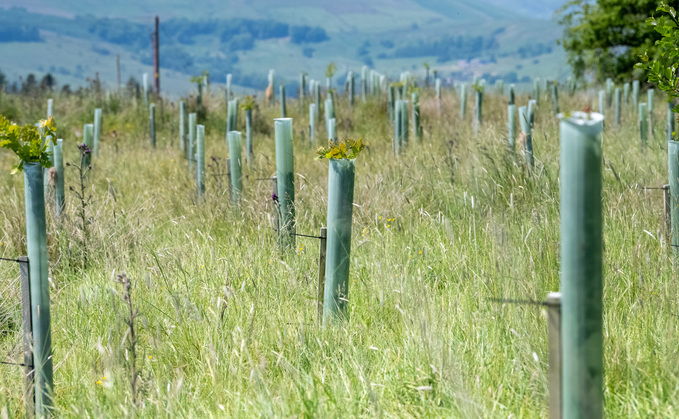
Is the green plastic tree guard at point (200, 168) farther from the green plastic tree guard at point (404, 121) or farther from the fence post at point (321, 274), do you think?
the fence post at point (321, 274)

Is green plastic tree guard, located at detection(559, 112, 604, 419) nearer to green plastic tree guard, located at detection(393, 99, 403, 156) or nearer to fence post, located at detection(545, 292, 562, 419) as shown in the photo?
fence post, located at detection(545, 292, 562, 419)

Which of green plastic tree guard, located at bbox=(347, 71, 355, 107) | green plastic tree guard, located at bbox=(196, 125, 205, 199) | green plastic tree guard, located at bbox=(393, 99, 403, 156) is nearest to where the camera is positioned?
green plastic tree guard, located at bbox=(196, 125, 205, 199)

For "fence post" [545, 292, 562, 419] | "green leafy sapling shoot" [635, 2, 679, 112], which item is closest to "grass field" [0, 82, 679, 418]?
"fence post" [545, 292, 562, 419]

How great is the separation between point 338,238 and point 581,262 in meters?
1.54

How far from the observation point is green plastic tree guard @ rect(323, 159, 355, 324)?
2.84 m

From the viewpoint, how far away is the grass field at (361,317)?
2125 millimetres

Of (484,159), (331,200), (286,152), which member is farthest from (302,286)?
(484,159)

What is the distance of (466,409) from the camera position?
73.9 inches

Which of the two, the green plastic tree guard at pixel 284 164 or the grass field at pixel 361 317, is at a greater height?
the green plastic tree guard at pixel 284 164

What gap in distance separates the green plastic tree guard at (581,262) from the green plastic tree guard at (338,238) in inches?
56.3

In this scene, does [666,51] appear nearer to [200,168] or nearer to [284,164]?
[284,164]

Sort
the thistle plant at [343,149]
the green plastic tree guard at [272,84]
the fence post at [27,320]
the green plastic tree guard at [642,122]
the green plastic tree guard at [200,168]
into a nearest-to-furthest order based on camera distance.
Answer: the fence post at [27,320] < the thistle plant at [343,149] < the green plastic tree guard at [200,168] < the green plastic tree guard at [642,122] < the green plastic tree guard at [272,84]

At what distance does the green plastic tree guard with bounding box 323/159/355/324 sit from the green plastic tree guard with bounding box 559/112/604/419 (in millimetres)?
1430

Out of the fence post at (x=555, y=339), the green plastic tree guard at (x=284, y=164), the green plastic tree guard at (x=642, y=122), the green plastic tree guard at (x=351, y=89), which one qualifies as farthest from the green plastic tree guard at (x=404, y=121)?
the fence post at (x=555, y=339)
